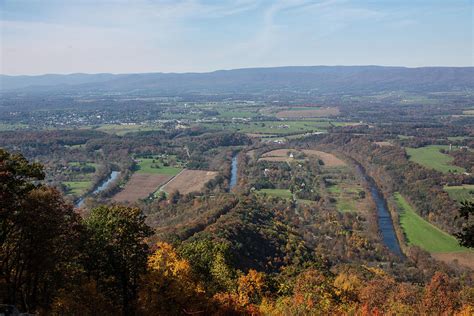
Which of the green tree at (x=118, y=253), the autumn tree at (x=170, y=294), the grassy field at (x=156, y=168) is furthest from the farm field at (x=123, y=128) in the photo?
the autumn tree at (x=170, y=294)

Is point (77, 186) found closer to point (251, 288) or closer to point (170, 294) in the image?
point (251, 288)

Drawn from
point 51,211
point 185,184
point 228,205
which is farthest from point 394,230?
point 51,211

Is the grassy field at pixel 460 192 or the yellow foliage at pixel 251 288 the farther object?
the grassy field at pixel 460 192

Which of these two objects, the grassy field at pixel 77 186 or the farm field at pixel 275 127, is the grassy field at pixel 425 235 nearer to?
the grassy field at pixel 77 186

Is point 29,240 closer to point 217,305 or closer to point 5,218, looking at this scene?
point 5,218

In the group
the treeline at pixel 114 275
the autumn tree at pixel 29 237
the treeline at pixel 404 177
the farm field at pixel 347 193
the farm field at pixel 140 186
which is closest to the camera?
the autumn tree at pixel 29 237

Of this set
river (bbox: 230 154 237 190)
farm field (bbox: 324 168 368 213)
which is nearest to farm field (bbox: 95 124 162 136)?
river (bbox: 230 154 237 190)
